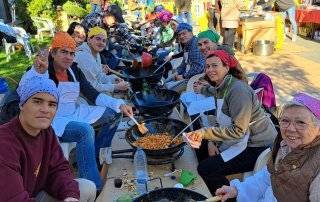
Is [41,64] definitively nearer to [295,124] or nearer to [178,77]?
[295,124]

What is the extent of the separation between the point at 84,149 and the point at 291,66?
Result: 674 centimetres

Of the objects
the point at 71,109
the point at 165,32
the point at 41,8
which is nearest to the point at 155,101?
the point at 71,109

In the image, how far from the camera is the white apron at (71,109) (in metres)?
3.55

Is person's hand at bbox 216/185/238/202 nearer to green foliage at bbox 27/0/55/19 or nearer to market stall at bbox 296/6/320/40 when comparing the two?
market stall at bbox 296/6/320/40

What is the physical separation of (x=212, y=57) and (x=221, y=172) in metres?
0.99

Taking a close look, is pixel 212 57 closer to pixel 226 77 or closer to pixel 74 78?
pixel 226 77

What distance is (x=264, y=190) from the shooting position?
257cm

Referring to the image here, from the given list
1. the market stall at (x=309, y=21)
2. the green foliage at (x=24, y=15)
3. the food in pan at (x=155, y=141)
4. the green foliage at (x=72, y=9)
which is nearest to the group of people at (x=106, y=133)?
the food in pan at (x=155, y=141)

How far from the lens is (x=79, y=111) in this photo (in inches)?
150

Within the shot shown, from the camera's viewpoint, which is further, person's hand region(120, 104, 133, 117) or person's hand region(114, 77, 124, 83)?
person's hand region(114, 77, 124, 83)

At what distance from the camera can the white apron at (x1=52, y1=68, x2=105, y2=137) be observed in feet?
11.7

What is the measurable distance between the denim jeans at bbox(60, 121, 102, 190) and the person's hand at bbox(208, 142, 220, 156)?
1.04 metres

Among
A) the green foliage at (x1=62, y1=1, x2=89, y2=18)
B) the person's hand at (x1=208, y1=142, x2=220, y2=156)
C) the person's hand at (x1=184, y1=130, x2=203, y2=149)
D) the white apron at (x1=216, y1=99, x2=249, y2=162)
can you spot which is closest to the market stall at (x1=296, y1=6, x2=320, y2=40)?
the green foliage at (x1=62, y1=1, x2=89, y2=18)

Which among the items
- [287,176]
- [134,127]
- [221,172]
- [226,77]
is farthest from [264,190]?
[134,127]
